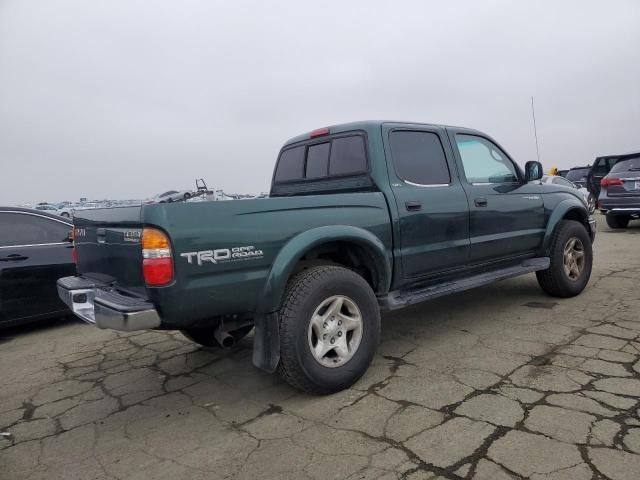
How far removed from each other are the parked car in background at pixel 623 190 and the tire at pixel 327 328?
353 inches

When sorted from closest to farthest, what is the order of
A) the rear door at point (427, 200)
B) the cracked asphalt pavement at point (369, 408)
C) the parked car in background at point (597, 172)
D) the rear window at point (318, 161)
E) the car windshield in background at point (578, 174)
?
1. the cracked asphalt pavement at point (369, 408)
2. the rear door at point (427, 200)
3. the rear window at point (318, 161)
4. the parked car in background at point (597, 172)
5. the car windshield in background at point (578, 174)

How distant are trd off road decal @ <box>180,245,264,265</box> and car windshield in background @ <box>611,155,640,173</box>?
392 inches

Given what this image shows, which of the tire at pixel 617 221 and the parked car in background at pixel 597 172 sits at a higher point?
the parked car in background at pixel 597 172

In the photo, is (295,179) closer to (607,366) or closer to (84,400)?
(84,400)

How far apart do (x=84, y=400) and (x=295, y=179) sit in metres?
2.46

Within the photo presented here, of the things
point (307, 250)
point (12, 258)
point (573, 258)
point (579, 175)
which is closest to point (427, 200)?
point (307, 250)

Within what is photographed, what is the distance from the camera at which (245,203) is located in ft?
9.01

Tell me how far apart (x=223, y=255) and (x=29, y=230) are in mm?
3692

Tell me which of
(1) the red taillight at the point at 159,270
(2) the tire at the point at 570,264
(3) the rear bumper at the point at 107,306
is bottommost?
(2) the tire at the point at 570,264

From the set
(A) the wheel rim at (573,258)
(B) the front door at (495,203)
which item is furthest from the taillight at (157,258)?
(A) the wheel rim at (573,258)

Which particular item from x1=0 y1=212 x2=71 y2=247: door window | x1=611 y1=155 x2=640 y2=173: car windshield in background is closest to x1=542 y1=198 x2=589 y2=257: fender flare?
x1=0 y1=212 x2=71 y2=247: door window

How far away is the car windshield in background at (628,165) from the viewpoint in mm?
9766

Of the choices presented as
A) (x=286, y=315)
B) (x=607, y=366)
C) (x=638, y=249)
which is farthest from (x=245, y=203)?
(x=638, y=249)

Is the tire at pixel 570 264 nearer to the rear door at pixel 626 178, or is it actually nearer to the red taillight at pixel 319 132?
the red taillight at pixel 319 132
